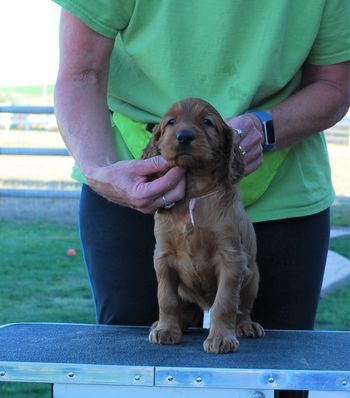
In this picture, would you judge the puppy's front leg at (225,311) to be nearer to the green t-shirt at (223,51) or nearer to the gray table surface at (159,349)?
the gray table surface at (159,349)

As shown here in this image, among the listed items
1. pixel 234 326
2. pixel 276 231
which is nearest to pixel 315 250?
pixel 276 231

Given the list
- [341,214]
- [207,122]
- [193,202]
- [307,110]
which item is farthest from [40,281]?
[207,122]

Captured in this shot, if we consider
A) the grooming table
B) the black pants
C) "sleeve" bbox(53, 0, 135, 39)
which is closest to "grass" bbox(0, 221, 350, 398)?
the black pants

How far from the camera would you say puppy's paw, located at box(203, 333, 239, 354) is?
101 inches

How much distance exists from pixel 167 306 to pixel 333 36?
3.39 feet

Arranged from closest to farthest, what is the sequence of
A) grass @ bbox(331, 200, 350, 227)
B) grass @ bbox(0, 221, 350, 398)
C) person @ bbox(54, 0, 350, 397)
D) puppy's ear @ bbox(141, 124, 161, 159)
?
1. puppy's ear @ bbox(141, 124, 161, 159)
2. person @ bbox(54, 0, 350, 397)
3. grass @ bbox(0, 221, 350, 398)
4. grass @ bbox(331, 200, 350, 227)

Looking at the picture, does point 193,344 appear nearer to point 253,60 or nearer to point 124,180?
point 124,180

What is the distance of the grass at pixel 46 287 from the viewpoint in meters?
6.97

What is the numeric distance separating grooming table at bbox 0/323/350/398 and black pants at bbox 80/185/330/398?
38cm

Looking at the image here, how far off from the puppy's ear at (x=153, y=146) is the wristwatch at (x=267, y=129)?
0.34m

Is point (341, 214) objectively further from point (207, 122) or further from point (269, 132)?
point (207, 122)

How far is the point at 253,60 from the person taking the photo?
2.84m

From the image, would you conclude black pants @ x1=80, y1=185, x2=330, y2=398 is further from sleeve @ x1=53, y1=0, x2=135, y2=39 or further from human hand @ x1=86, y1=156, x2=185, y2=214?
sleeve @ x1=53, y1=0, x2=135, y2=39

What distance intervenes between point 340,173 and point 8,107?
8.31 metres
